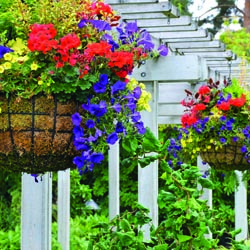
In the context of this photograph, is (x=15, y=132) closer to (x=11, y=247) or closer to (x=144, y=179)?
(x=144, y=179)

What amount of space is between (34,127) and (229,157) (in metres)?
2.31

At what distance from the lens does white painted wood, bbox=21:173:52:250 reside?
2.55 metres

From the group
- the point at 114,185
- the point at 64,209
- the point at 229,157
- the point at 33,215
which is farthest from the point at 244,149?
the point at 33,215

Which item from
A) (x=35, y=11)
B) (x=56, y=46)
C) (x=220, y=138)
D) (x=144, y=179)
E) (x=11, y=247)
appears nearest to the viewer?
(x=56, y=46)

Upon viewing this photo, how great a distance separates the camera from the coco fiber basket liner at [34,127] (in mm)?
1765

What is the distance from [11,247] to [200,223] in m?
3.11

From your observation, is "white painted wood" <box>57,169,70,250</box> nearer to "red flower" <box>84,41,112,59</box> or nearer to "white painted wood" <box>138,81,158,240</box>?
"white painted wood" <box>138,81,158,240</box>

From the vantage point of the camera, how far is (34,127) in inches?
69.4

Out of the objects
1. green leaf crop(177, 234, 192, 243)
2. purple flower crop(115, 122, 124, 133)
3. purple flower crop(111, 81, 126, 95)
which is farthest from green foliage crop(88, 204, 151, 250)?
purple flower crop(111, 81, 126, 95)

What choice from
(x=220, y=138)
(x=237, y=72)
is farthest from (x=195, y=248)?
(x=237, y=72)

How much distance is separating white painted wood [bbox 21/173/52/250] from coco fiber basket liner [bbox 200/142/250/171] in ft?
5.14

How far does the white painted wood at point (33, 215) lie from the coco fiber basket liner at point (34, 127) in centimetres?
77

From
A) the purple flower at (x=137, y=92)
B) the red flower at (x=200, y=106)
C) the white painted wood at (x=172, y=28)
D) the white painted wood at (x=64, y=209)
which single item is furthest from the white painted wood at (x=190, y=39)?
the purple flower at (x=137, y=92)

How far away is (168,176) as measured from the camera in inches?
71.6
